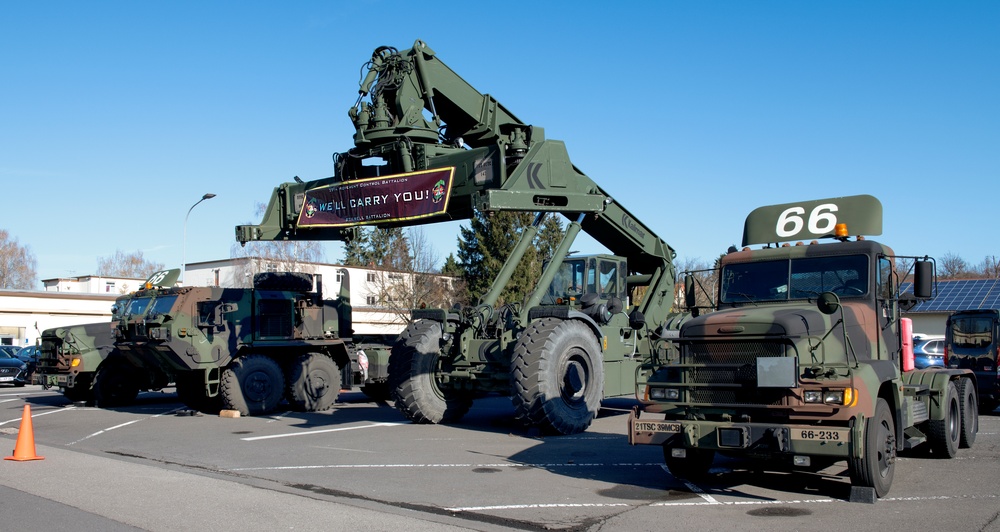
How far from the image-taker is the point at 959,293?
42.5m

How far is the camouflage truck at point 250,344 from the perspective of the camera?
17.7m

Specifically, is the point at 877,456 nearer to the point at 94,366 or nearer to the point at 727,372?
the point at 727,372

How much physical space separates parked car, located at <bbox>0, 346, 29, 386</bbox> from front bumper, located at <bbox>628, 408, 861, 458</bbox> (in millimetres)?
27956

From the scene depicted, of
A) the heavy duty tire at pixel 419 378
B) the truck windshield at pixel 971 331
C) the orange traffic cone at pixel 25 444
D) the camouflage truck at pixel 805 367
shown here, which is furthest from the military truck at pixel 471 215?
the truck windshield at pixel 971 331

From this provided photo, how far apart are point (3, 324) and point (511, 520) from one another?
1847 inches

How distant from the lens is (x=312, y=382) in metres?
18.7

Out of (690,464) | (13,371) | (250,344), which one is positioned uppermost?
(250,344)

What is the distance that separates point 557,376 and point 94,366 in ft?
40.1

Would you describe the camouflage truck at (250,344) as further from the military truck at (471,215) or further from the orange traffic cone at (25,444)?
the orange traffic cone at (25,444)

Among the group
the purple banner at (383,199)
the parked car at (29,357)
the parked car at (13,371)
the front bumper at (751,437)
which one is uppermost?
the purple banner at (383,199)

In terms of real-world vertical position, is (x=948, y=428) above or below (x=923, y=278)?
below

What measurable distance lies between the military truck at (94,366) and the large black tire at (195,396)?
1.51 meters

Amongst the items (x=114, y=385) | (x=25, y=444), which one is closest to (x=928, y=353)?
(x=114, y=385)

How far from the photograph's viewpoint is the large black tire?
18625 mm
